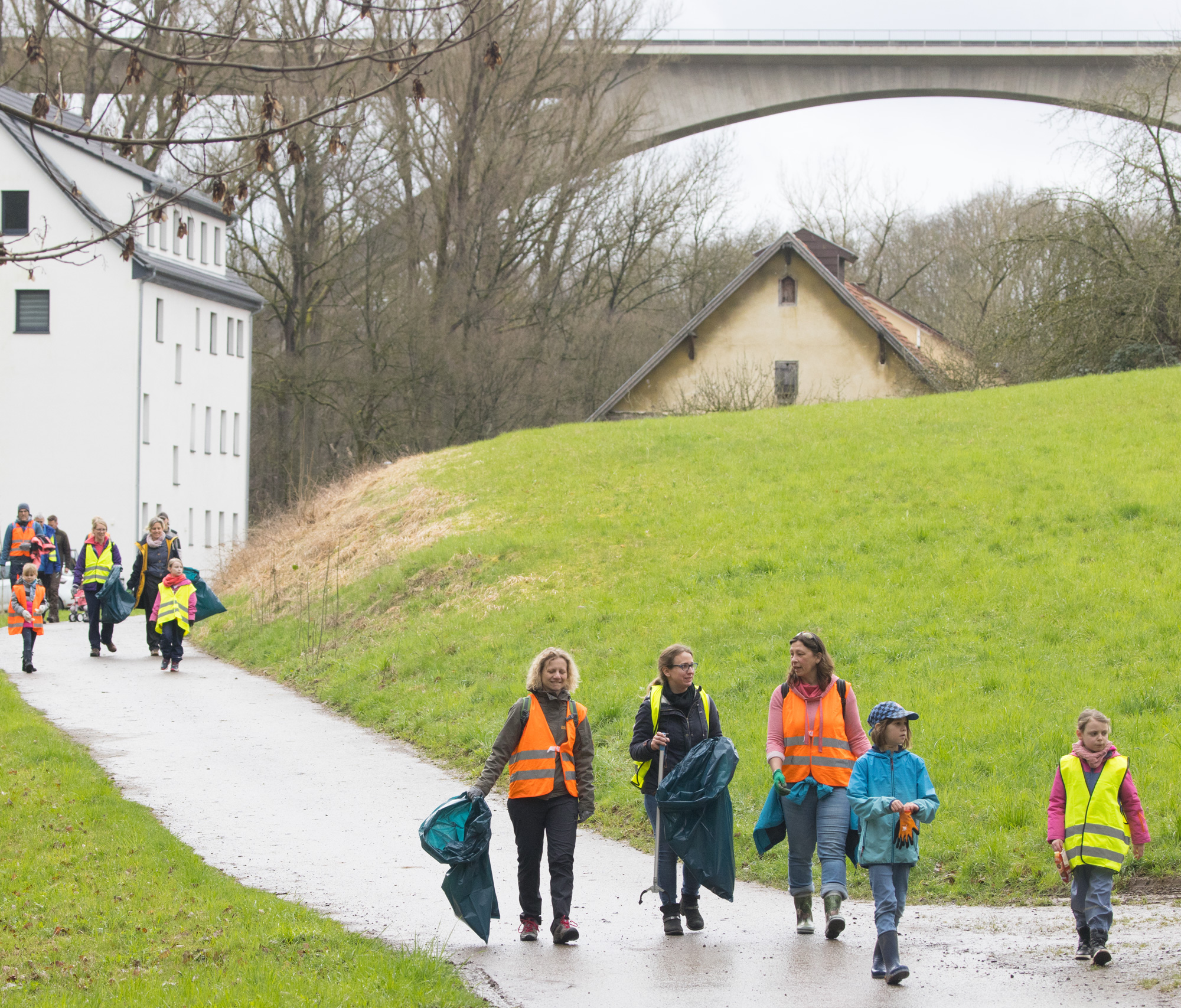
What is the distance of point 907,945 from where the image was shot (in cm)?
787

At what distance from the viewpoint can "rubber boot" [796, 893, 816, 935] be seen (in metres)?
8.12

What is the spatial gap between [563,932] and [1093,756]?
3.03 metres

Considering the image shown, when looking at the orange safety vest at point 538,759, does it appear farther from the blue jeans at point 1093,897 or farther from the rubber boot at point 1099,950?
the rubber boot at point 1099,950

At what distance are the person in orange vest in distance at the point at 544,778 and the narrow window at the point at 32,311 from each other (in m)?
41.5

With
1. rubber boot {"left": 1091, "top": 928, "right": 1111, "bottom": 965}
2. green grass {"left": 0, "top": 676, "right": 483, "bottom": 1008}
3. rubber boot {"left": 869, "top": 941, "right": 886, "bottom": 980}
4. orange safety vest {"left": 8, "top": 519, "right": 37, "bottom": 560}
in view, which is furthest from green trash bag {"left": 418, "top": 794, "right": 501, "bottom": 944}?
orange safety vest {"left": 8, "top": 519, "right": 37, "bottom": 560}

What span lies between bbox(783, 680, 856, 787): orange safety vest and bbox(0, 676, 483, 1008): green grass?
92.3 inches

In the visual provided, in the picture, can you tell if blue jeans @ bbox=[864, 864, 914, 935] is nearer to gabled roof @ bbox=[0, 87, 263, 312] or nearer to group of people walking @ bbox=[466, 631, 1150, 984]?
group of people walking @ bbox=[466, 631, 1150, 984]

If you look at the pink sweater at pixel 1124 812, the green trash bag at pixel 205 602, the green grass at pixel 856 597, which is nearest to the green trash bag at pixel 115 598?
the green trash bag at pixel 205 602

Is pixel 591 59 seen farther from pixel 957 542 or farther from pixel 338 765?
pixel 338 765

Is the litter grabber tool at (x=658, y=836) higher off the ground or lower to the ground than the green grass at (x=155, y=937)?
higher

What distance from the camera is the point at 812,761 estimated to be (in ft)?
26.8

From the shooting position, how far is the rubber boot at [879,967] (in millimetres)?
7078

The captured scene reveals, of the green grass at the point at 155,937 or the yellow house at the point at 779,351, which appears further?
the yellow house at the point at 779,351

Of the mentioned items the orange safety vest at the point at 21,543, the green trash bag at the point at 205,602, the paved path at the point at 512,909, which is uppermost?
the orange safety vest at the point at 21,543
